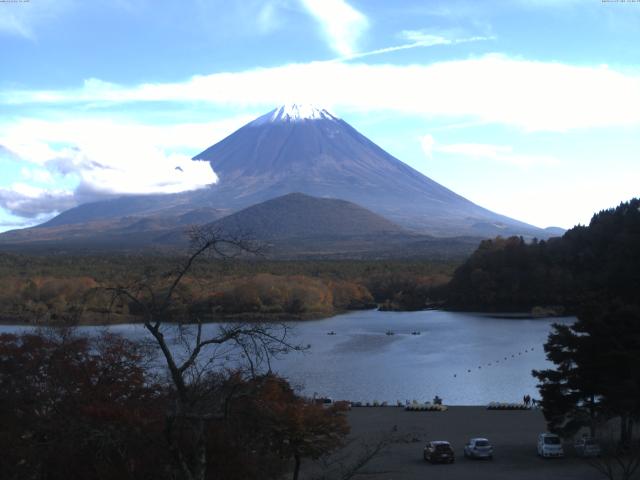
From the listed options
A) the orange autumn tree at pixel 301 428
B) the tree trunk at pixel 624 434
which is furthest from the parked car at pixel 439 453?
A: the tree trunk at pixel 624 434

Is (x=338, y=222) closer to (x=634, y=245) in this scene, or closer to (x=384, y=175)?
(x=384, y=175)

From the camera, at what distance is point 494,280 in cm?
5150

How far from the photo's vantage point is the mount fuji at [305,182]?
150625mm

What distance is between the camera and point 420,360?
27.7 metres

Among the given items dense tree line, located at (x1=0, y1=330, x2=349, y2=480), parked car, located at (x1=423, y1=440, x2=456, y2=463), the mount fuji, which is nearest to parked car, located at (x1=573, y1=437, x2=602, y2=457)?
parked car, located at (x1=423, y1=440, x2=456, y2=463)

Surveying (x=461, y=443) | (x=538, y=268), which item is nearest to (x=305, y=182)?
(x=538, y=268)

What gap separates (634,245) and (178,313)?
1229 inches

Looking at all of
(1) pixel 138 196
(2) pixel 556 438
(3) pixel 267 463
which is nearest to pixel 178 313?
(3) pixel 267 463

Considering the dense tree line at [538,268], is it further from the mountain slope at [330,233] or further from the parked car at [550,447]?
the mountain slope at [330,233]

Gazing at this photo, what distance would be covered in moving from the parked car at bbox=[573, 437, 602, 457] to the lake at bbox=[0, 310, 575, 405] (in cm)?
429

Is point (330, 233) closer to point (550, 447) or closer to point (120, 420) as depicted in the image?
point (550, 447)

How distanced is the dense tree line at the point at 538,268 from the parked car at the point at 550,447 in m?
33.2

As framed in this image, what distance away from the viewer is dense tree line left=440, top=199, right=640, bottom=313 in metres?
47.0

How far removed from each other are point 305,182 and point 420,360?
129716mm
